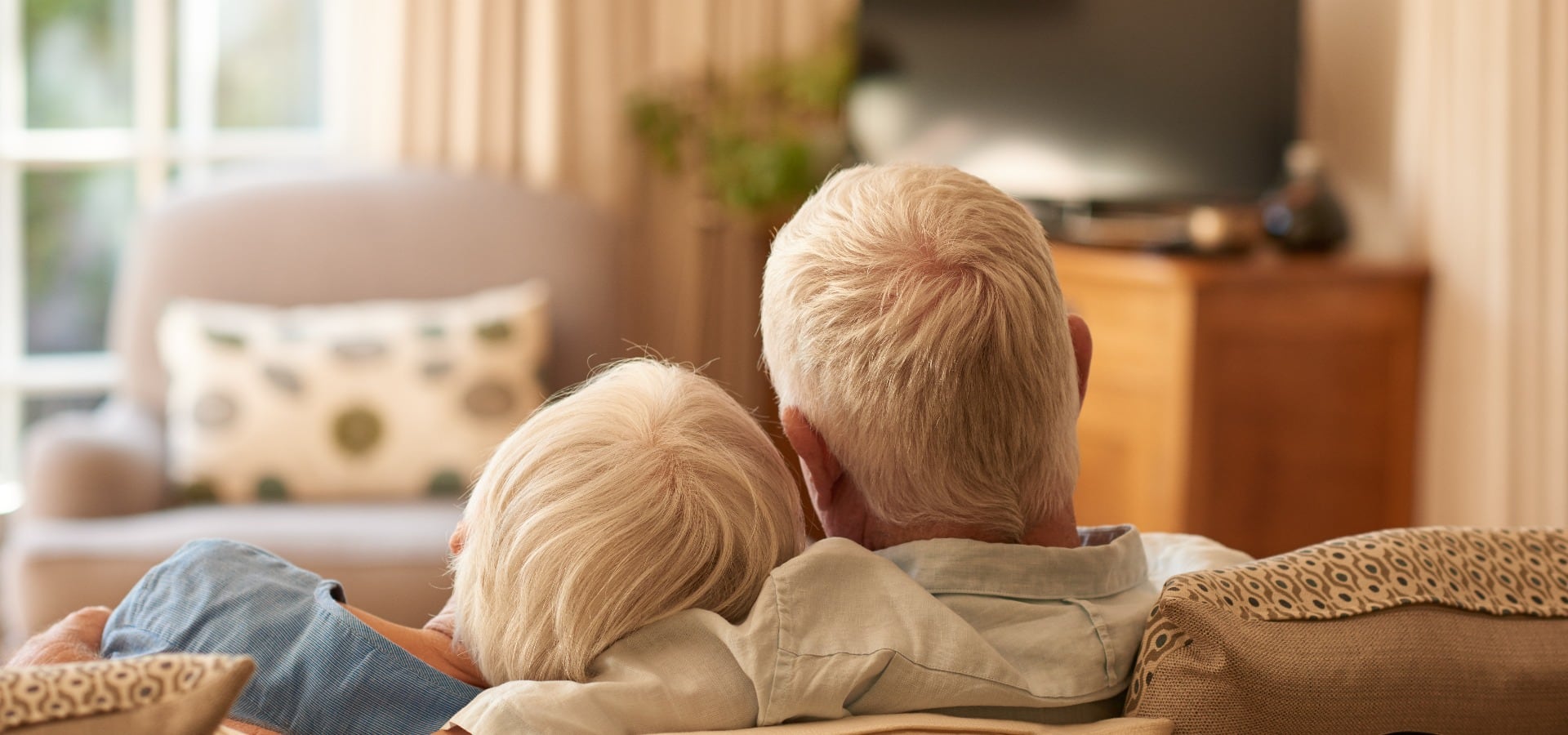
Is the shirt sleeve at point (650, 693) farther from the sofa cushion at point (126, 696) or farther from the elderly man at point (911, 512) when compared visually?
the sofa cushion at point (126, 696)

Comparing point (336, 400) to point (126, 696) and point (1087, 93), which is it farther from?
point (126, 696)

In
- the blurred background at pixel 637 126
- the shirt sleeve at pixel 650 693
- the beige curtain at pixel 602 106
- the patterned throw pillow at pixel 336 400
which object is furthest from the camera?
the beige curtain at pixel 602 106

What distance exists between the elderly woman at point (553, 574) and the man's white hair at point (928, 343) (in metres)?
0.07

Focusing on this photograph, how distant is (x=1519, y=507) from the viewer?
8.56ft

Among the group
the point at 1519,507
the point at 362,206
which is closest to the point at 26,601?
the point at 362,206

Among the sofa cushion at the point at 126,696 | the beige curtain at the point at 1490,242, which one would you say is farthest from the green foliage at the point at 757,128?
the sofa cushion at the point at 126,696

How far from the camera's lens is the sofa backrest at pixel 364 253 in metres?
2.79

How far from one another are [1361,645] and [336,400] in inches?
80.8

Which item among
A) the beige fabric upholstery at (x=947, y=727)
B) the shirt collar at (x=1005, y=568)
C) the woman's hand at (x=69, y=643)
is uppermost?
the shirt collar at (x=1005, y=568)

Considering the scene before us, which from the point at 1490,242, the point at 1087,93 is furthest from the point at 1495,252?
the point at 1087,93

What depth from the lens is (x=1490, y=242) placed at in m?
2.56

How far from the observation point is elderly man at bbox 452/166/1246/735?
823mm

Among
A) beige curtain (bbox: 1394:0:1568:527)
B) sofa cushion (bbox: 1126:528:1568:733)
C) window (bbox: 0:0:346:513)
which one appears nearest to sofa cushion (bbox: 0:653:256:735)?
sofa cushion (bbox: 1126:528:1568:733)

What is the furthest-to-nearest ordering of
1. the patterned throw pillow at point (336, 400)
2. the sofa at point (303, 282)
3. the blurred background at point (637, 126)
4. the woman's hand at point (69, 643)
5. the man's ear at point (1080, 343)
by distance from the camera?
the blurred background at point (637, 126), the patterned throw pillow at point (336, 400), the sofa at point (303, 282), the man's ear at point (1080, 343), the woman's hand at point (69, 643)
